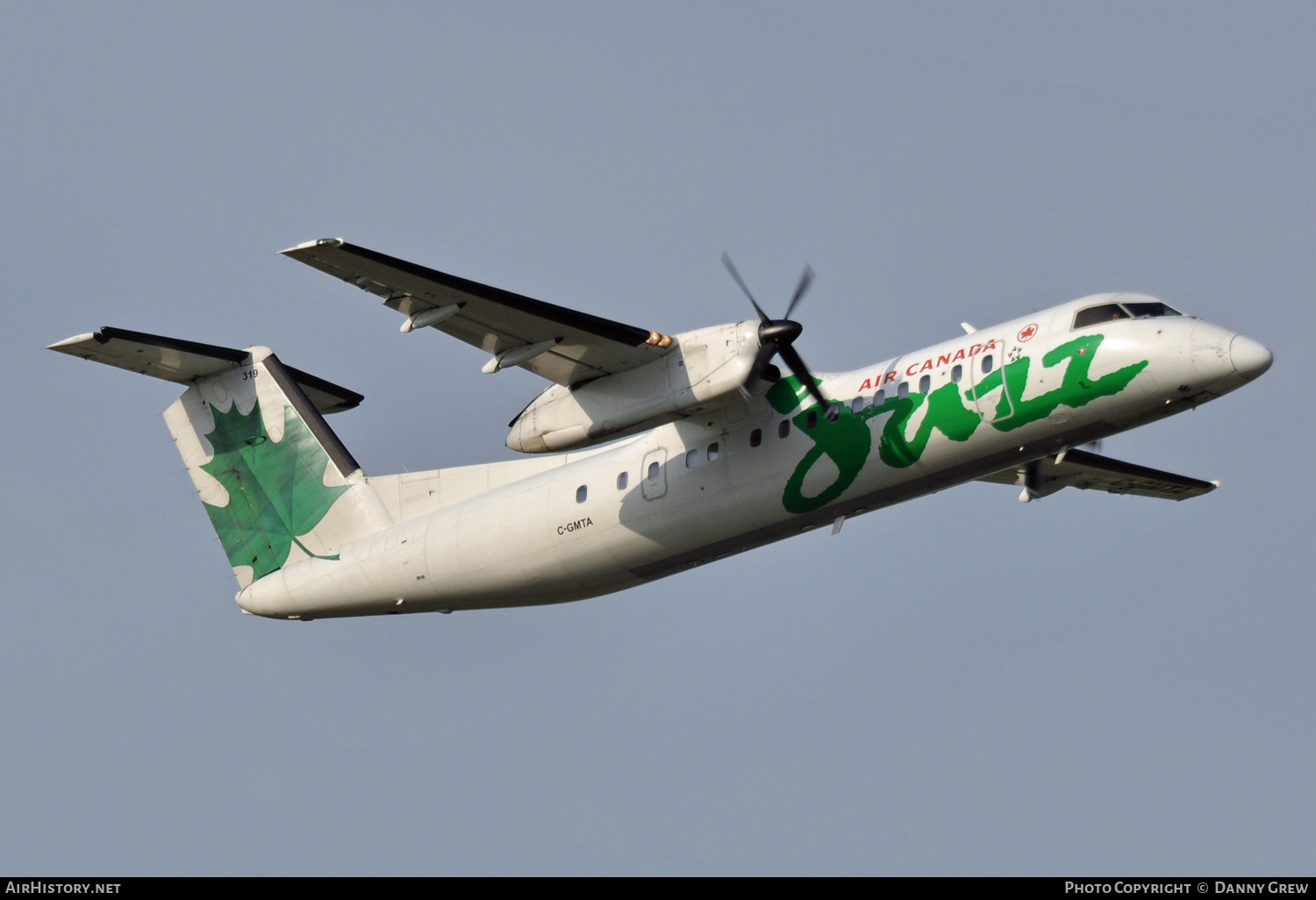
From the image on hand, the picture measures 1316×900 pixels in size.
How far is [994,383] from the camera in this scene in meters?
16.3

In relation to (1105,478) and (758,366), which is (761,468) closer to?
(758,366)

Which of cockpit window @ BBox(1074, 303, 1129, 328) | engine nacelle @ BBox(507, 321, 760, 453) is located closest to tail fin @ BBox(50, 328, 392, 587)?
engine nacelle @ BBox(507, 321, 760, 453)

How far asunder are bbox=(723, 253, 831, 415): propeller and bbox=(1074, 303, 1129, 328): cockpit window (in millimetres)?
2832

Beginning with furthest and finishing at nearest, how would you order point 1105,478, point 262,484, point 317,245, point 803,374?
point 1105,478, point 262,484, point 803,374, point 317,245

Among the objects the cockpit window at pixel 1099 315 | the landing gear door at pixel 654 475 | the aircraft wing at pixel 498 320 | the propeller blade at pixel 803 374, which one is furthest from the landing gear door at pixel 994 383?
the landing gear door at pixel 654 475

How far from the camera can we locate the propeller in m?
16.5

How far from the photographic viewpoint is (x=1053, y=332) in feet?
53.2

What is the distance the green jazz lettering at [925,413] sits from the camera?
1591 centimetres

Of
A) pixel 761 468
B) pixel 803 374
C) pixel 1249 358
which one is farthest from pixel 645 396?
pixel 1249 358

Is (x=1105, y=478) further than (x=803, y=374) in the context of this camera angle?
Yes

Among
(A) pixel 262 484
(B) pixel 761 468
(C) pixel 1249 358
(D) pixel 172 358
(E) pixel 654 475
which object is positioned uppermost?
(D) pixel 172 358

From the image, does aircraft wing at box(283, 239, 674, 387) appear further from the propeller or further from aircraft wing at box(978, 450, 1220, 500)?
aircraft wing at box(978, 450, 1220, 500)

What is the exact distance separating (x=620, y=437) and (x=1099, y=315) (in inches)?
206

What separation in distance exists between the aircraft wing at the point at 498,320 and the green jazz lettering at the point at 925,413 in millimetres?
1930
